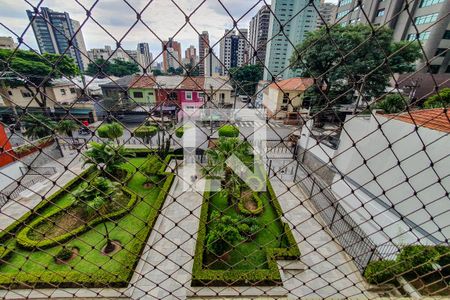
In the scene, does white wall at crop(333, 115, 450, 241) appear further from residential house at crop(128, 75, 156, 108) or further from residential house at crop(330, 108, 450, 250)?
residential house at crop(128, 75, 156, 108)

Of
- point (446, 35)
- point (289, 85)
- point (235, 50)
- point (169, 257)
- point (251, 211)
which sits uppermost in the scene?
point (446, 35)

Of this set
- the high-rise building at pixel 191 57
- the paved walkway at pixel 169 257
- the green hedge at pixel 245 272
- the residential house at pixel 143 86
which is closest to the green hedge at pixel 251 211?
the green hedge at pixel 245 272

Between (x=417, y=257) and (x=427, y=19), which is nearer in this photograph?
(x=417, y=257)

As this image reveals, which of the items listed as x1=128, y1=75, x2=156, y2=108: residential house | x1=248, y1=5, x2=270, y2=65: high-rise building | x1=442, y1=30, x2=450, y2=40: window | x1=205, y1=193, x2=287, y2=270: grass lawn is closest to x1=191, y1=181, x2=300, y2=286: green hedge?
x1=205, y1=193, x2=287, y2=270: grass lawn

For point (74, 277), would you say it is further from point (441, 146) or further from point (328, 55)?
point (328, 55)

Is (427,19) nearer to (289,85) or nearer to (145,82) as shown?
(289,85)

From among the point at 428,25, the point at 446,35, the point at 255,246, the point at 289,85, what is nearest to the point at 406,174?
the point at 255,246

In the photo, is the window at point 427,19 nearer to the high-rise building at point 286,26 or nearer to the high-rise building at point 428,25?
the high-rise building at point 428,25
